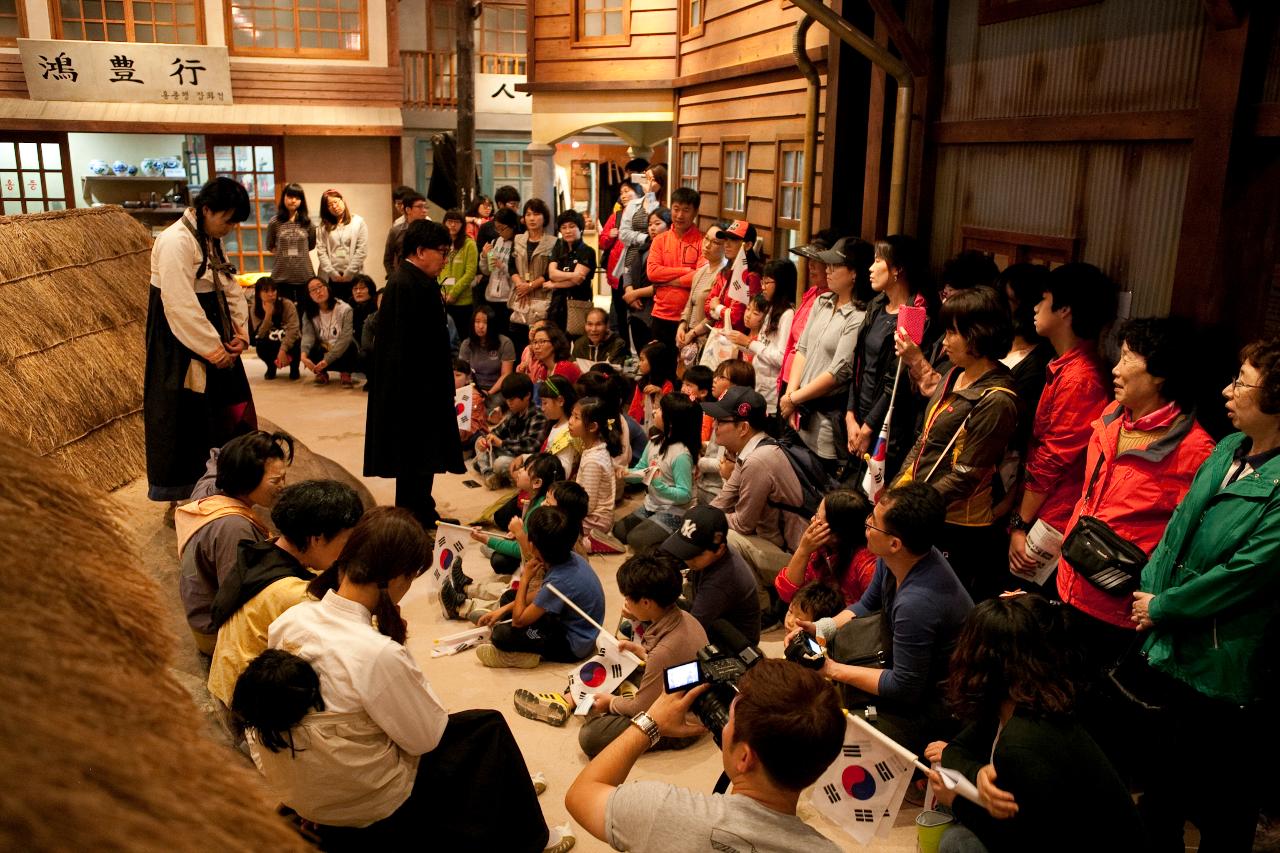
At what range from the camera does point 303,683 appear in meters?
2.51

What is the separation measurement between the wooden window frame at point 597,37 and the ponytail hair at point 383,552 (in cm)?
1035

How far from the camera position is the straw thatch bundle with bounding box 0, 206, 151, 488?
195 inches

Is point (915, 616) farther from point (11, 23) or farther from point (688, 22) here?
point (11, 23)

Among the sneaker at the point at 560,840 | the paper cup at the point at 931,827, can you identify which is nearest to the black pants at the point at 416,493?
the sneaker at the point at 560,840

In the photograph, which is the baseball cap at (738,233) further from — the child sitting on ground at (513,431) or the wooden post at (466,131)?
the wooden post at (466,131)

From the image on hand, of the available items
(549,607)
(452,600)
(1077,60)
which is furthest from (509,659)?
(1077,60)

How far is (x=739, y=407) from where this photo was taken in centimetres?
507

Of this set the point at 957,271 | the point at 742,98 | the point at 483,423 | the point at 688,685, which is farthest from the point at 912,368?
the point at 742,98

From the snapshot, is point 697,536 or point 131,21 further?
point 131,21

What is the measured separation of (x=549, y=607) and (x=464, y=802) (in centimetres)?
161

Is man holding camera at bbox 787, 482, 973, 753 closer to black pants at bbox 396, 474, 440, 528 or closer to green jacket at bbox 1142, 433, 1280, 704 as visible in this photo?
green jacket at bbox 1142, 433, 1280, 704

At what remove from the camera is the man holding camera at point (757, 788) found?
1.99 m

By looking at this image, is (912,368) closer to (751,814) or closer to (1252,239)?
(1252,239)

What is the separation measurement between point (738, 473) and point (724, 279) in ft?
8.77
